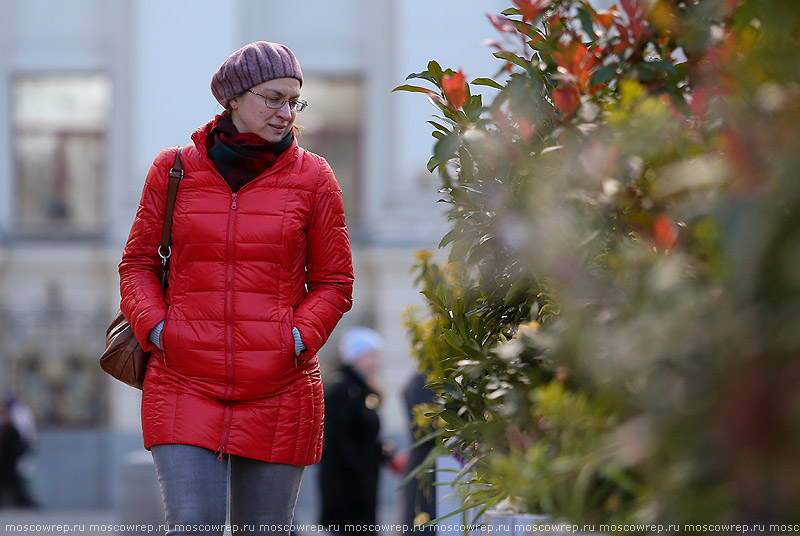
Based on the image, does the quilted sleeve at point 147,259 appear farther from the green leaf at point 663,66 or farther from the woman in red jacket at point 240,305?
the green leaf at point 663,66

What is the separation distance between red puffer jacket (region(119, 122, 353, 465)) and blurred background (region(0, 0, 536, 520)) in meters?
10.6

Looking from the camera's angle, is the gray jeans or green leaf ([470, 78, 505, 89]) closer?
green leaf ([470, 78, 505, 89])

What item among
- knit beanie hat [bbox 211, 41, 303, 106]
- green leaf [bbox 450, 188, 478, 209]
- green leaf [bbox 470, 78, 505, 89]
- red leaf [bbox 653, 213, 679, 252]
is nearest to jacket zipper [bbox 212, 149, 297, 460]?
knit beanie hat [bbox 211, 41, 303, 106]

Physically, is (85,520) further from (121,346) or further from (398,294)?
(121,346)

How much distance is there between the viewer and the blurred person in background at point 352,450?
7.38m

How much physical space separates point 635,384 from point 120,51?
568 inches

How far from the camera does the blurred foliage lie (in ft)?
4.49

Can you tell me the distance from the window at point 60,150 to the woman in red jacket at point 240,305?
12.3 meters

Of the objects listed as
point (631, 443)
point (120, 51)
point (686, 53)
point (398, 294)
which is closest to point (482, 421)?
point (686, 53)

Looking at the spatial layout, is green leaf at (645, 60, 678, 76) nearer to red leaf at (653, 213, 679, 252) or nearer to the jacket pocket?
red leaf at (653, 213, 679, 252)

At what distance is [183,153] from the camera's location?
11.7 ft

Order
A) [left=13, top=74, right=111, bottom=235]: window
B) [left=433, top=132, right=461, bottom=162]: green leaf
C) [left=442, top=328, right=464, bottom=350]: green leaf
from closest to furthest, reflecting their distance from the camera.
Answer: [left=433, top=132, right=461, bottom=162]: green leaf
[left=442, top=328, right=464, bottom=350]: green leaf
[left=13, top=74, right=111, bottom=235]: window

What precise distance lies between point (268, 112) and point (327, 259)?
0.46 m

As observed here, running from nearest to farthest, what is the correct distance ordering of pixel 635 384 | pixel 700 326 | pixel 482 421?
pixel 700 326
pixel 635 384
pixel 482 421
